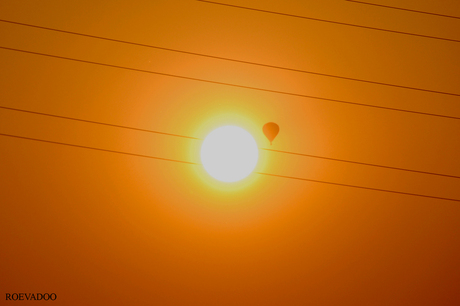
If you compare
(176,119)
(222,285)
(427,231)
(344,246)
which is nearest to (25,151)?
(176,119)

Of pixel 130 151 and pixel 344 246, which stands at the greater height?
pixel 130 151

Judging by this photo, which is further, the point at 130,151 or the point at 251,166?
the point at 130,151

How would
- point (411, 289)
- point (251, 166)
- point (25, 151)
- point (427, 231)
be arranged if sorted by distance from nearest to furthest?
point (251, 166), point (25, 151), point (427, 231), point (411, 289)

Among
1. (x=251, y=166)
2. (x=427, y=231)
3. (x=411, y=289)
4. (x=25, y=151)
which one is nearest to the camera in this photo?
(x=251, y=166)

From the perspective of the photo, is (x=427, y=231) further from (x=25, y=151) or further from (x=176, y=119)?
(x=25, y=151)

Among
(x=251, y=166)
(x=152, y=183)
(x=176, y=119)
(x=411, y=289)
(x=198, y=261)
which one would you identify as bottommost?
(x=411, y=289)

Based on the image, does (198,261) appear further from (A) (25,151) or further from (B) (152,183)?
(A) (25,151)

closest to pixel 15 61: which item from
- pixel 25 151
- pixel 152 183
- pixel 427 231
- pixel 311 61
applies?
pixel 25 151
